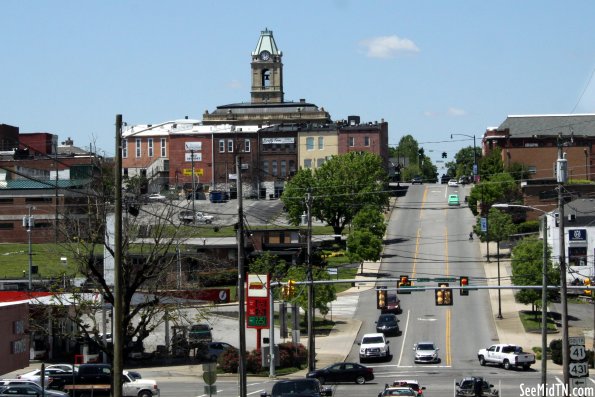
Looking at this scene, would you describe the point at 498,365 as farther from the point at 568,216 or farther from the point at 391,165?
the point at 391,165

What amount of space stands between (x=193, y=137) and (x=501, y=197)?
5336cm

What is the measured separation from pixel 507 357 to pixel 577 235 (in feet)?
106

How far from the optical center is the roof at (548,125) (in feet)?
508

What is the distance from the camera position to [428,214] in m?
140

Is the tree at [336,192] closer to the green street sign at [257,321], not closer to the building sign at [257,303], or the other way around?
the building sign at [257,303]

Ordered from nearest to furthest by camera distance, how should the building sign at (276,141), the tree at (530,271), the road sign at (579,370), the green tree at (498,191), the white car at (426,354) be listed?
the road sign at (579,370), the white car at (426,354), the tree at (530,271), the green tree at (498,191), the building sign at (276,141)

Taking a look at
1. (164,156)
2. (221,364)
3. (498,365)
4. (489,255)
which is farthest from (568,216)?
(164,156)

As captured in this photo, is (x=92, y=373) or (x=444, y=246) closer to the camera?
(x=92, y=373)

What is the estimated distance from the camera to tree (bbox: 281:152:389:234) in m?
120

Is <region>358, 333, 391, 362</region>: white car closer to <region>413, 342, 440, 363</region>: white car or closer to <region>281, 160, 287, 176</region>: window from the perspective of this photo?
<region>413, 342, 440, 363</region>: white car

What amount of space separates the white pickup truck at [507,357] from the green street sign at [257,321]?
44.9 ft

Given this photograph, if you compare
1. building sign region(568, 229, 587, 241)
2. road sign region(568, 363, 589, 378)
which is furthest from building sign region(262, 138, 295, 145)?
road sign region(568, 363, 589, 378)

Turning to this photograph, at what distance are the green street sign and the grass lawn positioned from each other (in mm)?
25258

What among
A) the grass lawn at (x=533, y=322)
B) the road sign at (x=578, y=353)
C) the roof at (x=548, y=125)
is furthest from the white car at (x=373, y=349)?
the roof at (x=548, y=125)
